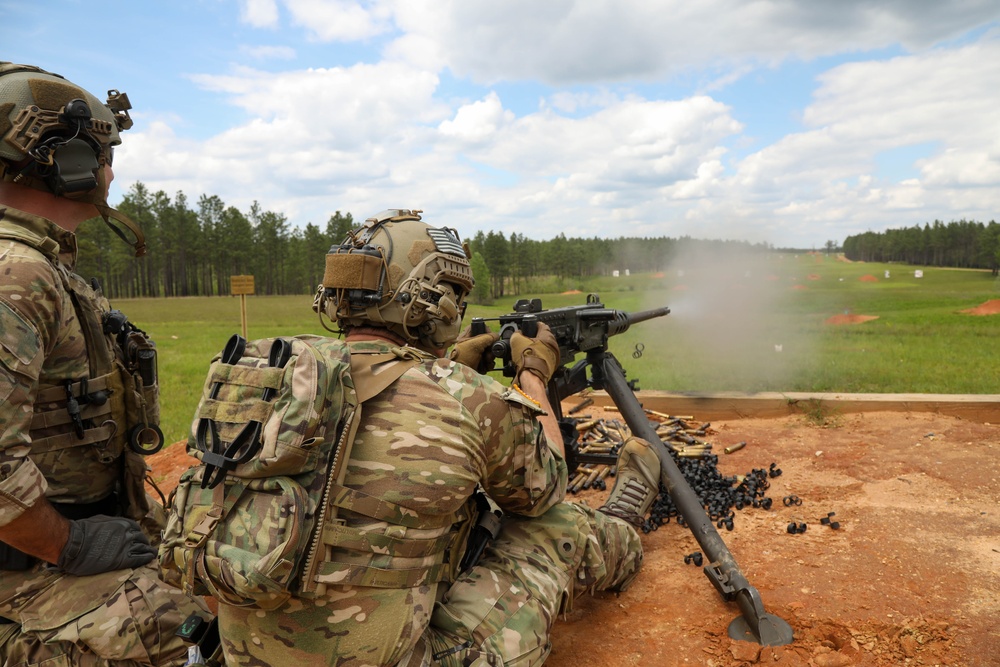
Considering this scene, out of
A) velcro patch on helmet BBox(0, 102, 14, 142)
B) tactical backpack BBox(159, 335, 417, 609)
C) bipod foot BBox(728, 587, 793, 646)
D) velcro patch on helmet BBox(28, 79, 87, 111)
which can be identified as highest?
velcro patch on helmet BBox(28, 79, 87, 111)

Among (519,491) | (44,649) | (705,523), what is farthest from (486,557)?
(44,649)

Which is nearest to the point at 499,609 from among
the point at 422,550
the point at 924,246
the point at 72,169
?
the point at 422,550

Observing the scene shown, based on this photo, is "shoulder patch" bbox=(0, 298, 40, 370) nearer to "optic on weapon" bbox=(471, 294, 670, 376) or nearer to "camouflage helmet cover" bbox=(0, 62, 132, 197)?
"camouflage helmet cover" bbox=(0, 62, 132, 197)

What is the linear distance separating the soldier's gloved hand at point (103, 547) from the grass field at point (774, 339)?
401cm

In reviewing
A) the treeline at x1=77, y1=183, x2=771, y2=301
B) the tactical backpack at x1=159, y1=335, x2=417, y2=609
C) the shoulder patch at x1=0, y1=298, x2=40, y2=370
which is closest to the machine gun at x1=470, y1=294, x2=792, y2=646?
the tactical backpack at x1=159, y1=335, x2=417, y2=609

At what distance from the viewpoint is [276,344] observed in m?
2.48

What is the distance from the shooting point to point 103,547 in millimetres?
3014

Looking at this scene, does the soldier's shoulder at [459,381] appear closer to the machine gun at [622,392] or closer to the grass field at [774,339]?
the machine gun at [622,392]

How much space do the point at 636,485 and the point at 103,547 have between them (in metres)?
3.37

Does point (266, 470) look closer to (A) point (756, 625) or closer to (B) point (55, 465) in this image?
(B) point (55, 465)

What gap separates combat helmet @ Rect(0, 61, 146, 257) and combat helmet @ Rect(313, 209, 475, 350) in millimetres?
1305

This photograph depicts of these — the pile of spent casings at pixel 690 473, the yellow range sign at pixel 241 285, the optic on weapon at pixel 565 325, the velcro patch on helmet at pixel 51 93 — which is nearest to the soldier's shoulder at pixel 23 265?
the velcro patch on helmet at pixel 51 93

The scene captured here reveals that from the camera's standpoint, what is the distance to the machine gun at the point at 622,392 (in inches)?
141

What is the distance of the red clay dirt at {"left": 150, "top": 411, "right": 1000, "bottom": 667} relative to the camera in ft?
11.1
